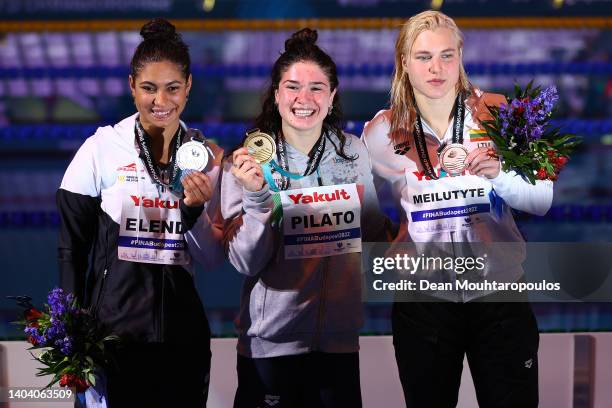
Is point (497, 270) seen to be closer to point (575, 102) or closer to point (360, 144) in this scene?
point (360, 144)

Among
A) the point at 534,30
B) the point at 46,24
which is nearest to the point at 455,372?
the point at 46,24

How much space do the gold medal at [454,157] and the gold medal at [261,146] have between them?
0.50 m

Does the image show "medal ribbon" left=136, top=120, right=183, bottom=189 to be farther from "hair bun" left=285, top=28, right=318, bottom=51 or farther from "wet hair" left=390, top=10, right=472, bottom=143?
"wet hair" left=390, top=10, right=472, bottom=143

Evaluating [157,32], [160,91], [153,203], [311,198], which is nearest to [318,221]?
[311,198]

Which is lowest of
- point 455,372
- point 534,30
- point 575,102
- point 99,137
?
point 455,372

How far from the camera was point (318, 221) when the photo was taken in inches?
103

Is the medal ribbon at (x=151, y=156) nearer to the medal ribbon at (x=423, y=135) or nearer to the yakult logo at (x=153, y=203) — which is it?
the yakult logo at (x=153, y=203)

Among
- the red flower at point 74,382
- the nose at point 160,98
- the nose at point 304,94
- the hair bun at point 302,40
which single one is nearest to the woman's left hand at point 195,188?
the nose at point 160,98

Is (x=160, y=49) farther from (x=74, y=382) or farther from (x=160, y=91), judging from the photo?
(x=74, y=382)

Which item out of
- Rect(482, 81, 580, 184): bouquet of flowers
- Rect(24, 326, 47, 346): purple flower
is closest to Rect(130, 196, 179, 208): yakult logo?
Rect(24, 326, 47, 346): purple flower

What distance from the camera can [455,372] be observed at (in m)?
2.64

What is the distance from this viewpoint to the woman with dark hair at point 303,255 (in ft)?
8.49

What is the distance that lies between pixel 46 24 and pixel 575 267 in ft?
11.0

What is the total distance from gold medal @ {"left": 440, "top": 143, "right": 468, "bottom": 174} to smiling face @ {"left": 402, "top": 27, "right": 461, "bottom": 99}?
17 cm
